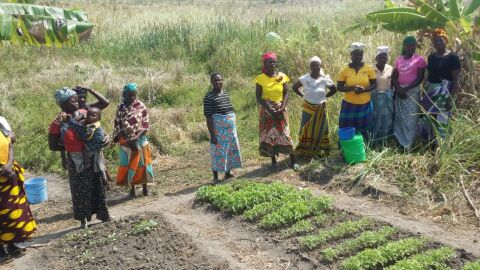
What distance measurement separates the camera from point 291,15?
1780 centimetres

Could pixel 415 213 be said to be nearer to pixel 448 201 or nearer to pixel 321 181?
pixel 448 201

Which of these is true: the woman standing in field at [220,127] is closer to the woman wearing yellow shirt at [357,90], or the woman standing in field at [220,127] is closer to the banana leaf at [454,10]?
the woman wearing yellow shirt at [357,90]

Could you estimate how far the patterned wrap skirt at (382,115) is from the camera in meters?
7.06

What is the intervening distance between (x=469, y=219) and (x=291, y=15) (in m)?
13.3

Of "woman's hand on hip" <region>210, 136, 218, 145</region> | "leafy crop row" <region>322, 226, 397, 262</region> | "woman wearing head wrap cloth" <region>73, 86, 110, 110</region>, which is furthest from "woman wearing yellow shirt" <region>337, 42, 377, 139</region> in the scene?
"woman wearing head wrap cloth" <region>73, 86, 110, 110</region>

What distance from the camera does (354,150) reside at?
6723 millimetres

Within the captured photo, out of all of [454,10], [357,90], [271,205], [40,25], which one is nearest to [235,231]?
[271,205]

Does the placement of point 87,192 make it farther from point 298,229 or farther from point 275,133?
point 275,133

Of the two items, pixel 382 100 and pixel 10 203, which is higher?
pixel 382 100

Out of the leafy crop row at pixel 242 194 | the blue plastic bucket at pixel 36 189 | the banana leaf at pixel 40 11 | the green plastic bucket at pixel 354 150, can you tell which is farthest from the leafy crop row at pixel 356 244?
the banana leaf at pixel 40 11

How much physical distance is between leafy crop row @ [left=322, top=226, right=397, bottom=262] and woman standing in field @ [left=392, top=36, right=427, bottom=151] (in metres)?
2.42

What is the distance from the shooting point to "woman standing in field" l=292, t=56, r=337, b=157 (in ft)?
23.0

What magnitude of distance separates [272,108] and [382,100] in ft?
4.79

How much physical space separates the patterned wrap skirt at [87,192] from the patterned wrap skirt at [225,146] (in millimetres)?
1711
